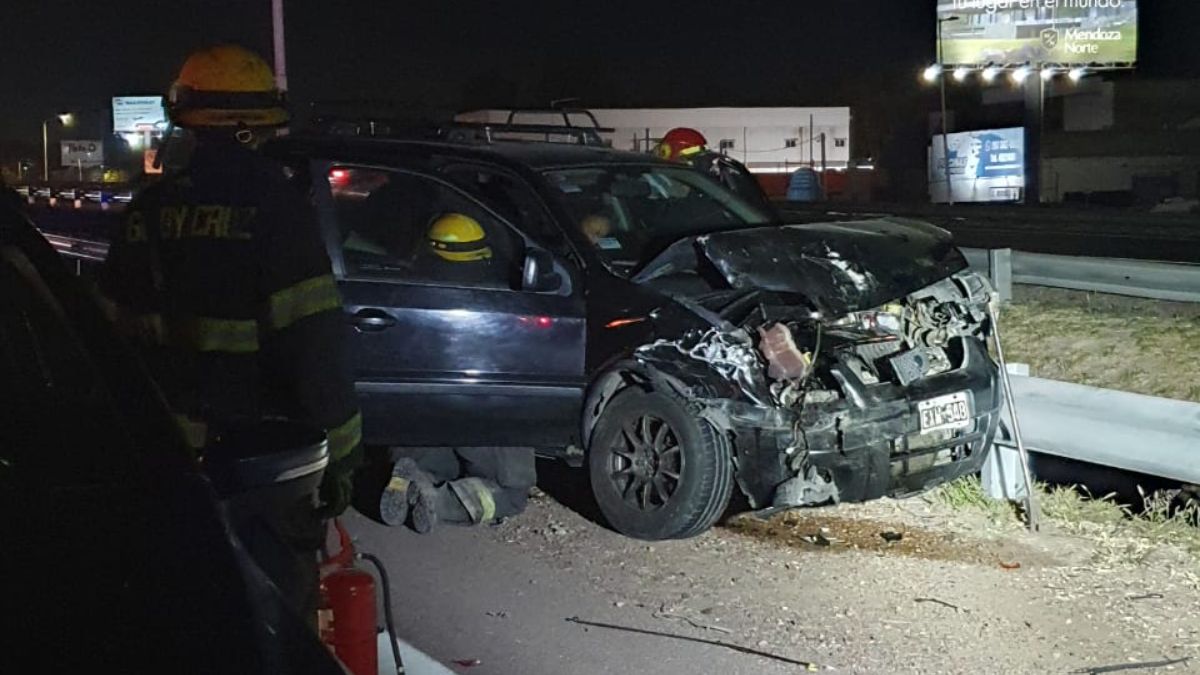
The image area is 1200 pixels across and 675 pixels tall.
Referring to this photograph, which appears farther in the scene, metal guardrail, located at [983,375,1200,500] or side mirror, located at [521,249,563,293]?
side mirror, located at [521,249,563,293]

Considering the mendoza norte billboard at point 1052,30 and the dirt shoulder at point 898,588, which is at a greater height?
the mendoza norte billboard at point 1052,30

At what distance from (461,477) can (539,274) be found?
3.68ft

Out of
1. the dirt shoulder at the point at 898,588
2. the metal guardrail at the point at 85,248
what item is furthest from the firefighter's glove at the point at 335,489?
the metal guardrail at the point at 85,248

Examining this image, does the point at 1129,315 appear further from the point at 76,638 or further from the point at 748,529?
the point at 76,638

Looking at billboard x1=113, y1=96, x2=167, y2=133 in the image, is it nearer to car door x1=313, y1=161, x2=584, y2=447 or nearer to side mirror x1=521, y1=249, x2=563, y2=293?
car door x1=313, y1=161, x2=584, y2=447

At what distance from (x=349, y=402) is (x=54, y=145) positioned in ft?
288

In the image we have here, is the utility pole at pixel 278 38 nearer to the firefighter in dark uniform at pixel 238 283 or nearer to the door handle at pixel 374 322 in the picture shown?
the door handle at pixel 374 322

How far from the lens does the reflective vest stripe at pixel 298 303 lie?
3627 mm

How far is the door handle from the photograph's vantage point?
6.80 m

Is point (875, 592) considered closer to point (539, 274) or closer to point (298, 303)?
point (539, 274)

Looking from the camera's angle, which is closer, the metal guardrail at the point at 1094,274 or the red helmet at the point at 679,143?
the red helmet at the point at 679,143

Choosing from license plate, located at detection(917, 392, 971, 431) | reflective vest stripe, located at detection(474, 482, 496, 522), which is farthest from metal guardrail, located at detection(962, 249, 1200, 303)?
reflective vest stripe, located at detection(474, 482, 496, 522)

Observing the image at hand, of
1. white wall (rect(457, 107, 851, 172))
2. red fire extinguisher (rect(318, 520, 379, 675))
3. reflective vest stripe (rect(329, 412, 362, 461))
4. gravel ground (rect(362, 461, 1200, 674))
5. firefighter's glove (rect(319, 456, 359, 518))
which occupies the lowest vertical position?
gravel ground (rect(362, 461, 1200, 674))

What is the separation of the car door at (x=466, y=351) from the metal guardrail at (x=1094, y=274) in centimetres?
627
